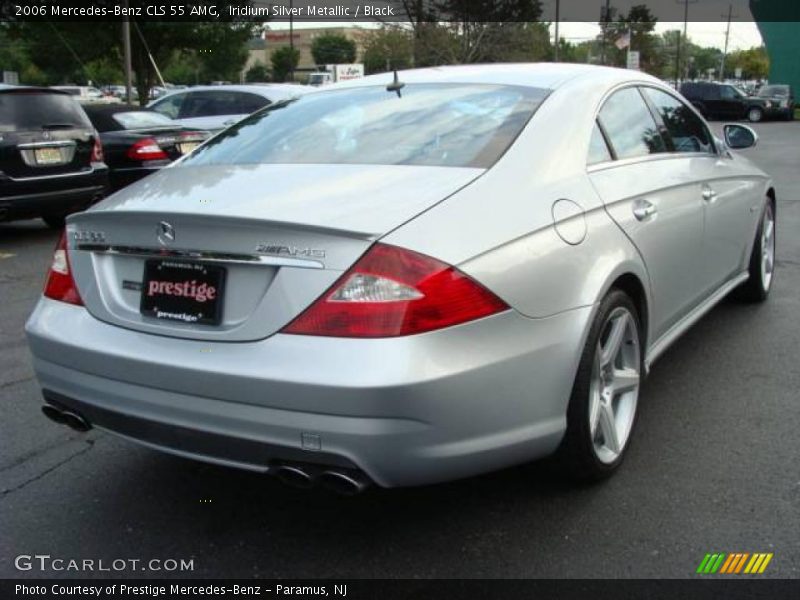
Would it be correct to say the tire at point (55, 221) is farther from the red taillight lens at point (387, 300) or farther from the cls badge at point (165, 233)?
the red taillight lens at point (387, 300)

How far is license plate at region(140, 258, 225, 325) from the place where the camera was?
2.58 m

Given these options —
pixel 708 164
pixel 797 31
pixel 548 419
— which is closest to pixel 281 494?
pixel 548 419

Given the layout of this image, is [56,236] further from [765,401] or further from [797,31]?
[797,31]

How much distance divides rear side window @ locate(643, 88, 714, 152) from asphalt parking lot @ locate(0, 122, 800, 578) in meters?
1.35

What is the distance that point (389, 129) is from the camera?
3344mm

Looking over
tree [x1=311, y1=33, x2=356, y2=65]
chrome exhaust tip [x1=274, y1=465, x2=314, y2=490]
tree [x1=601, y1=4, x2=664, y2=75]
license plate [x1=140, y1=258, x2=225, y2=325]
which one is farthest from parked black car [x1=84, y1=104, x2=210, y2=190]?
tree [x1=311, y1=33, x2=356, y2=65]

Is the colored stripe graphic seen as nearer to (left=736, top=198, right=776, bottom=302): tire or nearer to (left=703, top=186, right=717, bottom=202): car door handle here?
(left=703, top=186, right=717, bottom=202): car door handle

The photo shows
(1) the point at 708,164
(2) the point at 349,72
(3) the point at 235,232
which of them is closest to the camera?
(3) the point at 235,232

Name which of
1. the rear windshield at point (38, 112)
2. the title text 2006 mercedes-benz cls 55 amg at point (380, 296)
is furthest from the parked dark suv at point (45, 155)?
the title text 2006 mercedes-benz cls 55 amg at point (380, 296)

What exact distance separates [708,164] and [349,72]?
32299 mm

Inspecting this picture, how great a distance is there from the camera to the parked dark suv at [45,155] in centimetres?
812

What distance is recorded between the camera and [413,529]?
9.64 feet

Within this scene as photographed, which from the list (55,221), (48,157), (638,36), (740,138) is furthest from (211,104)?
(638,36)

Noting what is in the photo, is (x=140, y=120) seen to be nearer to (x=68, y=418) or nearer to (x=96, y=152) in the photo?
(x=96, y=152)
